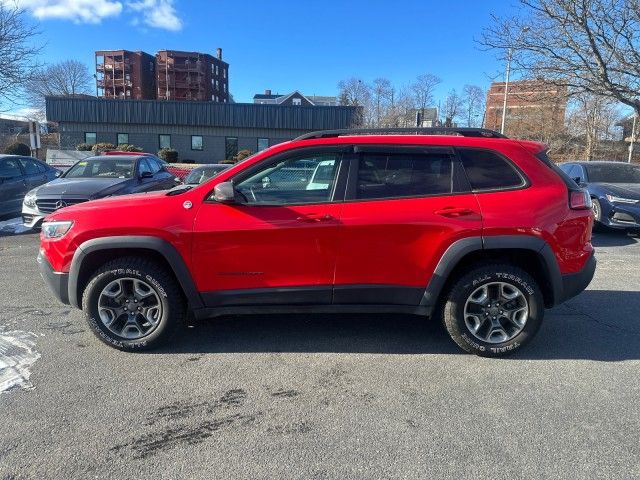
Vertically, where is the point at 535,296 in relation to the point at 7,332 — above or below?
above

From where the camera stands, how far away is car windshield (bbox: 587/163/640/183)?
32.5ft

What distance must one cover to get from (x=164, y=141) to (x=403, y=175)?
116 ft

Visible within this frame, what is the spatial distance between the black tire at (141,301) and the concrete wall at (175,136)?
32.6 m

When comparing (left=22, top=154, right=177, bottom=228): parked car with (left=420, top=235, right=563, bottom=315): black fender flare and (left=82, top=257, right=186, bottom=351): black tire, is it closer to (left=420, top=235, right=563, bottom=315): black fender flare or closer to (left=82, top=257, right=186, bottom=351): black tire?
(left=82, top=257, right=186, bottom=351): black tire

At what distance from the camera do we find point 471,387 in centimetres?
323

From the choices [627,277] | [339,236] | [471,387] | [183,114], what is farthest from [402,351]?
[183,114]

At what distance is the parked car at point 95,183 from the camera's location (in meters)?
8.34

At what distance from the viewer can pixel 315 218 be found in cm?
351

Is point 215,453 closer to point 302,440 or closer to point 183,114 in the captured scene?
point 302,440

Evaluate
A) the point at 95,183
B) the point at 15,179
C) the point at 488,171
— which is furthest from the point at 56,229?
the point at 15,179

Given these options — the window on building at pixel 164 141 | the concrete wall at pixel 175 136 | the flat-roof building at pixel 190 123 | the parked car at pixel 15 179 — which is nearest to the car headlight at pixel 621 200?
the parked car at pixel 15 179

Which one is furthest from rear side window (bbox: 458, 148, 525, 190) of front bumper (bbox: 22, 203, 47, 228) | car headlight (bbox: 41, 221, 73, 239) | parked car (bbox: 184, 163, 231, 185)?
parked car (bbox: 184, 163, 231, 185)

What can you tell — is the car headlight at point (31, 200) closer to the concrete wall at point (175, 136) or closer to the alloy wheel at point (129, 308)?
the alloy wheel at point (129, 308)

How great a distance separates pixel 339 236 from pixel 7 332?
320 cm
